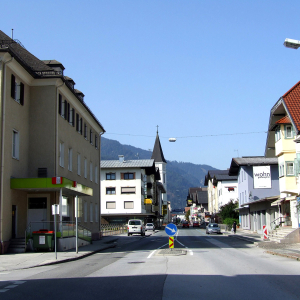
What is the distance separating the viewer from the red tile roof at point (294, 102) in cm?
2918

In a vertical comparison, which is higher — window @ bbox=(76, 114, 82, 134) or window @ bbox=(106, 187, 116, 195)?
window @ bbox=(76, 114, 82, 134)

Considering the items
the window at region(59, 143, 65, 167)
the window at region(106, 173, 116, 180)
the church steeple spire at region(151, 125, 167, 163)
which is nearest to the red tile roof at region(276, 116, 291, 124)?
the window at region(59, 143, 65, 167)

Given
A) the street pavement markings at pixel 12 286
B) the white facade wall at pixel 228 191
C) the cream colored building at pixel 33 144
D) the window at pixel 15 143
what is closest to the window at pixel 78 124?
the cream colored building at pixel 33 144

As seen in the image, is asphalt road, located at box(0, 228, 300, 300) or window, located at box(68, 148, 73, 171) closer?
asphalt road, located at box(0, 228, 300, 300)

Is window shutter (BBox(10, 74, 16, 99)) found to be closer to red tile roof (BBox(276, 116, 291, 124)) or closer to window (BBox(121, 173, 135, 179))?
red tile roof (BBox(276, 116, 291, 124))

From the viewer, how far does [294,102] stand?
31047 millimetres

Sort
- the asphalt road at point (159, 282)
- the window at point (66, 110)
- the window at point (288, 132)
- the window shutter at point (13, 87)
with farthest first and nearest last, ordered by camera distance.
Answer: the window at point (288, 132) < the window at point (66, 110) < the window shutter at point (13, 87) < the asphalt road at point (159, 282)

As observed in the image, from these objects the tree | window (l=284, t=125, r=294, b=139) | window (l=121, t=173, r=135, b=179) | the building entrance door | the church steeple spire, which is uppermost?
the church steeple spire

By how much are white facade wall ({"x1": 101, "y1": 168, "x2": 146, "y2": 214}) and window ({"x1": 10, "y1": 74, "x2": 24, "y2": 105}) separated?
49756mm

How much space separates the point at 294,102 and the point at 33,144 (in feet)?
61.4

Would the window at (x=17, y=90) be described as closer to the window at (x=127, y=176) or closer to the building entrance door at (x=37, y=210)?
the building entrance door at (x=37, y=210)

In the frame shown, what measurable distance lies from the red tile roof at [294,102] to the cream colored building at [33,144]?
50.7ft

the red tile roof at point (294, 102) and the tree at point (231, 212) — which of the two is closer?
the red tile roof at point (294, 102)

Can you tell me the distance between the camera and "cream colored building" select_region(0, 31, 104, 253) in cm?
2233
